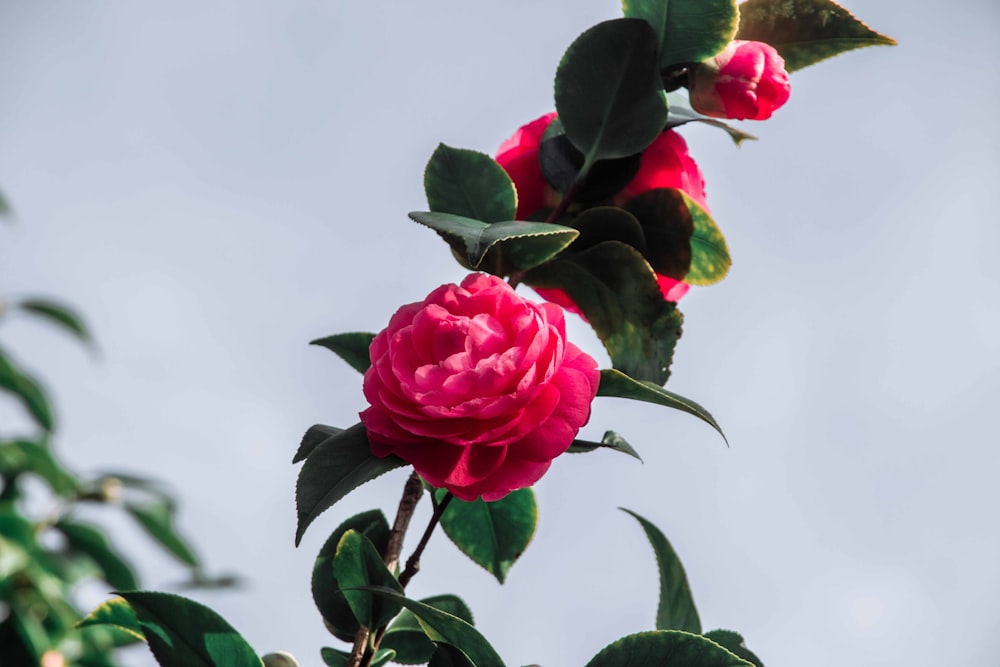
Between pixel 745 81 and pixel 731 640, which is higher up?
pixel 745 81

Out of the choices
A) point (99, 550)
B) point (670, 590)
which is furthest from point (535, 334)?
point (99, 550)

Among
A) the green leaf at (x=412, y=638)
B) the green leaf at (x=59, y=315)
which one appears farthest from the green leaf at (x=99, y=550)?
the green leaf at (x=412, y=638)

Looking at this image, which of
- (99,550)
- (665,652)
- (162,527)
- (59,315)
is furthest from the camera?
(59,315)

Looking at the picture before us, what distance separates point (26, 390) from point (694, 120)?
1.83m

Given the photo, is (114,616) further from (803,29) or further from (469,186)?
(803,29)

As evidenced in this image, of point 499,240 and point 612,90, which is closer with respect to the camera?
point 499,240

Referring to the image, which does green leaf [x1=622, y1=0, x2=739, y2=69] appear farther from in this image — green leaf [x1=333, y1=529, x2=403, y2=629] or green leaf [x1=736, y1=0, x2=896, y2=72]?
green leaf [x1=333, y1=529, x2=403, y2=629]

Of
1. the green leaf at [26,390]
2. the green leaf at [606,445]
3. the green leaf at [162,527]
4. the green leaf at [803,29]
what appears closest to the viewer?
the green leaf at [606,445]

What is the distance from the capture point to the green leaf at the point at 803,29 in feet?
2.17

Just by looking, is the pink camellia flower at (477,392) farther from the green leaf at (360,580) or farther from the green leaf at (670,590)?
the green leaf at (670,590)

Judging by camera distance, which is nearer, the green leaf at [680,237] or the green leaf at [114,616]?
the green leaf at [114,616]

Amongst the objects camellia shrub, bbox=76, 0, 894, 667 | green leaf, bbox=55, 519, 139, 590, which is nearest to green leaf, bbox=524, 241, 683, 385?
camellia shrub, bbox=76, 0, 894, 667

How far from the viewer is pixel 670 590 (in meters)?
0.64

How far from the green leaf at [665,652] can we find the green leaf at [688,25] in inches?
16.2
